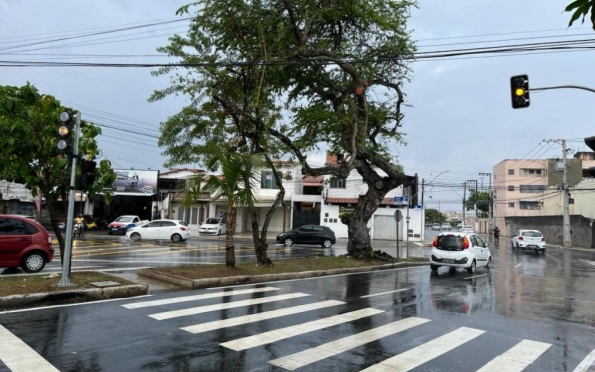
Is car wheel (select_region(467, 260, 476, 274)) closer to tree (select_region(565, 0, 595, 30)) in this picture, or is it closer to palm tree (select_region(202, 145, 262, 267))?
palm tree (select_region(202, 145, 262, 267))

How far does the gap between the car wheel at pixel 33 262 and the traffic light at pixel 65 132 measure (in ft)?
16.0

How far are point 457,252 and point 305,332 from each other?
12067 mm

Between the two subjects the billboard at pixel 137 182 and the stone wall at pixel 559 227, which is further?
the stone wall at pixel 559 227

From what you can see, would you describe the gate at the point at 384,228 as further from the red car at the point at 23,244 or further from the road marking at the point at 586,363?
the road marking at the point at 586,363

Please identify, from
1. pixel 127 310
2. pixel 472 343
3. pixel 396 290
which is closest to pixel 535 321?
pixel 472 343

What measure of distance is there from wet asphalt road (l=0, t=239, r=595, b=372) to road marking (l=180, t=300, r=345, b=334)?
20mm

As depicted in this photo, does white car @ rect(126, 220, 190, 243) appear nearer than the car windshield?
Yes

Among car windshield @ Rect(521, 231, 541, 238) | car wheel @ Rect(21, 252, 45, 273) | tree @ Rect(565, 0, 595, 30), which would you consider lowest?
car wheel @ Rect(21, 252, 45, 273)

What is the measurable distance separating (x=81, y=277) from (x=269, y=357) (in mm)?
7192

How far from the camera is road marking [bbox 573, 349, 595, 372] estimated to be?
6000 millimetres

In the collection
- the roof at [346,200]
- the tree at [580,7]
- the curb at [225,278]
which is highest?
the roof at [346,200]

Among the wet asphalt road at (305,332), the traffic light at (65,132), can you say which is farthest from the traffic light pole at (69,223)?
the wet asphalt road at (305,332)

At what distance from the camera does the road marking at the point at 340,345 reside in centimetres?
570

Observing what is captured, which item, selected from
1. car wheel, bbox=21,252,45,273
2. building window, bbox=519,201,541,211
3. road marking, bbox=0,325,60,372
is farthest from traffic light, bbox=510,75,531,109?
building window, bbox=519,201,541,211
